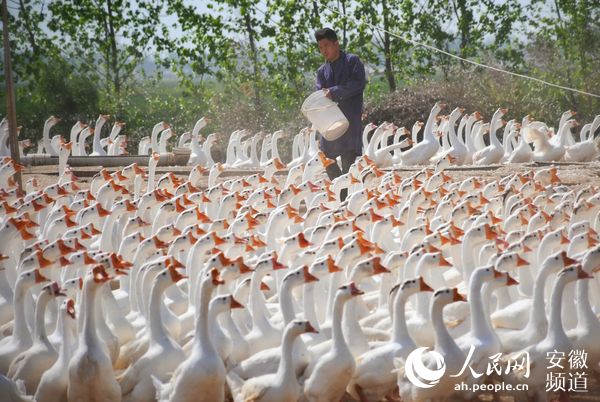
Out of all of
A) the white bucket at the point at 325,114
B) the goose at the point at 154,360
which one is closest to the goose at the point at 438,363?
the goose at the point at 154,360

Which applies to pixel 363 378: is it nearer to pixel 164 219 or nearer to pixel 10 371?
pixel 10 371

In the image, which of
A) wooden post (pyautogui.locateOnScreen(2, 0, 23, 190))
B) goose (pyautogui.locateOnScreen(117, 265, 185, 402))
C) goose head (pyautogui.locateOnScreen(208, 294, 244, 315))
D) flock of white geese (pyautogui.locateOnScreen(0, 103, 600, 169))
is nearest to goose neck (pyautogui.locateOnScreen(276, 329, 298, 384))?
goose head (pyautogui.locateOnScreen(208, 294, 244, 315))

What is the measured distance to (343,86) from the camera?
934cm

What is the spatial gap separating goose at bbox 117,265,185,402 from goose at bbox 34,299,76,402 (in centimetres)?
32

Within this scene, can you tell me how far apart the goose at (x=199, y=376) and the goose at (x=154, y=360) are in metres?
0.10

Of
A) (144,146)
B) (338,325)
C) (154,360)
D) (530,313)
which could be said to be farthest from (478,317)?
(144,146)

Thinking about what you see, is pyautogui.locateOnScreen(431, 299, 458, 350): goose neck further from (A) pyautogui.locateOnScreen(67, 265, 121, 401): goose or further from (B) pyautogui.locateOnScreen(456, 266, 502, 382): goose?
(A) pyautogui.locateOnScreen(67, 265, 121, 401): goose

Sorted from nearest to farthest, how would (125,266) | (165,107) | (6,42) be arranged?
1. (125,266)
2. (6,42)
3. (165,107)

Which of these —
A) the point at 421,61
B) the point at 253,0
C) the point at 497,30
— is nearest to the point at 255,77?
the point at 253,0

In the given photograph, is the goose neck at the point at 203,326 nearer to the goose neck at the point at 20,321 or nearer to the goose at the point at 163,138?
the goose neck at the point at 20,321

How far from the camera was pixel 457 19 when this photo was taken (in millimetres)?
20078

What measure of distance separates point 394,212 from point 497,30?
12.5m
